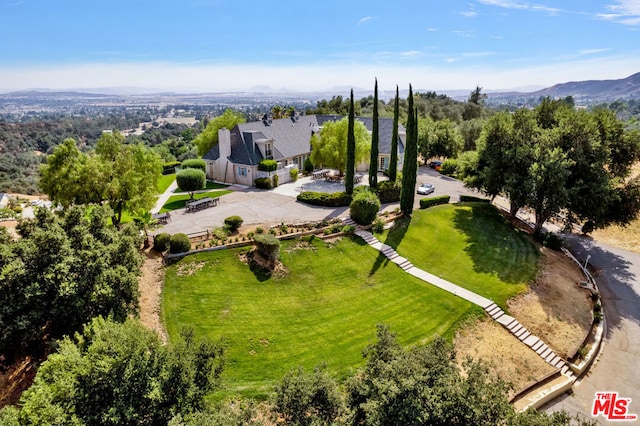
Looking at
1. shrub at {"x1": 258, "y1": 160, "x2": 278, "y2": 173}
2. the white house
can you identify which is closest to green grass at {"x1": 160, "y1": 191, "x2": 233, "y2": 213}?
the white house

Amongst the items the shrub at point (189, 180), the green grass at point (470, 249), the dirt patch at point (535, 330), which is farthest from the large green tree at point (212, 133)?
the dirt patch at point (535, 330)

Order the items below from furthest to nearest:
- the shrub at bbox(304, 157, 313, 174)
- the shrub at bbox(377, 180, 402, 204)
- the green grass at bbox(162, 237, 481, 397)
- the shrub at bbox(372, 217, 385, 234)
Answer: the shrub at bbox(304, 157, 313, 174), the shrub at bbox(377, 180, 402, 204), the shrub at bbox(372, 217, 385, 234), the green grass at bbox(162, 237, 481, 397)

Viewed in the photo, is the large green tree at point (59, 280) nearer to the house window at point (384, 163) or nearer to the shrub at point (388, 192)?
the shrub at point (388, 192)

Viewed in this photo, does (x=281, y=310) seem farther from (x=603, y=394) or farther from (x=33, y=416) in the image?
(x=603, y=394)

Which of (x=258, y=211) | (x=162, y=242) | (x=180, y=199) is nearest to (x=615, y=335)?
(x=258, y=211)

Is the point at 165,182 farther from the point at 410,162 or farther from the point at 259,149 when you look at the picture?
the point at 410,162

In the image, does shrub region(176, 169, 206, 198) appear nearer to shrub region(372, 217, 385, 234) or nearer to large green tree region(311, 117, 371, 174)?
large green tree region(311, 117, 371, 174)

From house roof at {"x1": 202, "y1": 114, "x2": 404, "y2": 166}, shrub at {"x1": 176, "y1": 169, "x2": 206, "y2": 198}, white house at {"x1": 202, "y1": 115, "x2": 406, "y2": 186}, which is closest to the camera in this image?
shrub at {"x1": 176, "y1": 169, "x2": 206, "y2": 198}
